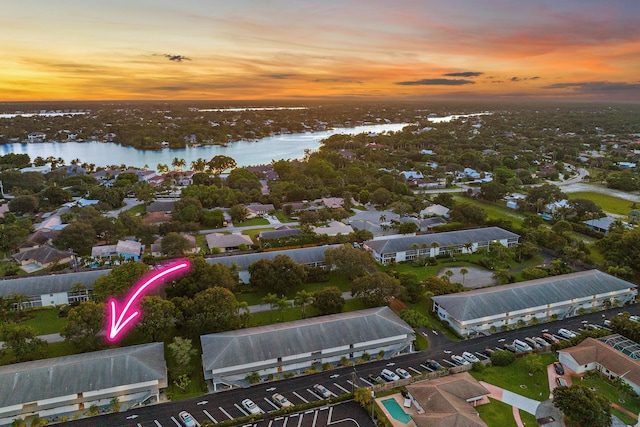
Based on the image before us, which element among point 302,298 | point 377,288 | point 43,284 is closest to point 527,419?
point 377,288

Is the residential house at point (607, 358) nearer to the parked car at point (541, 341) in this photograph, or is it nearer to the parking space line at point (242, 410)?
the parked car at point (541, 341)

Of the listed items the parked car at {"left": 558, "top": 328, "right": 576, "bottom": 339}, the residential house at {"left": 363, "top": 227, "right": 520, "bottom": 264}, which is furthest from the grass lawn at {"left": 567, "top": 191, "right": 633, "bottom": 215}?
the parked car at {"left": 558, "top": 328, "right": 576, "bottom": 339}

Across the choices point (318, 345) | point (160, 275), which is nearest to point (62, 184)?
point (160, 275)

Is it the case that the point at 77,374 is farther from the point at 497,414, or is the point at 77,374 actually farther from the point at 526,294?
the point at 526,294

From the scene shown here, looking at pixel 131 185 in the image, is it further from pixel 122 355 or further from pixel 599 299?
pixel 599 299

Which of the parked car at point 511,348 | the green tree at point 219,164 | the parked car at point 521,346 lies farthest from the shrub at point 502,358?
the green tree at point 219,164

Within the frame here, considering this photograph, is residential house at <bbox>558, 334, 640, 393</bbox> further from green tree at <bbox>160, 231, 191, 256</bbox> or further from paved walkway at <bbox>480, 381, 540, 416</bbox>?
green tree at <bbox>160, 231, 191, 256</bbox>
